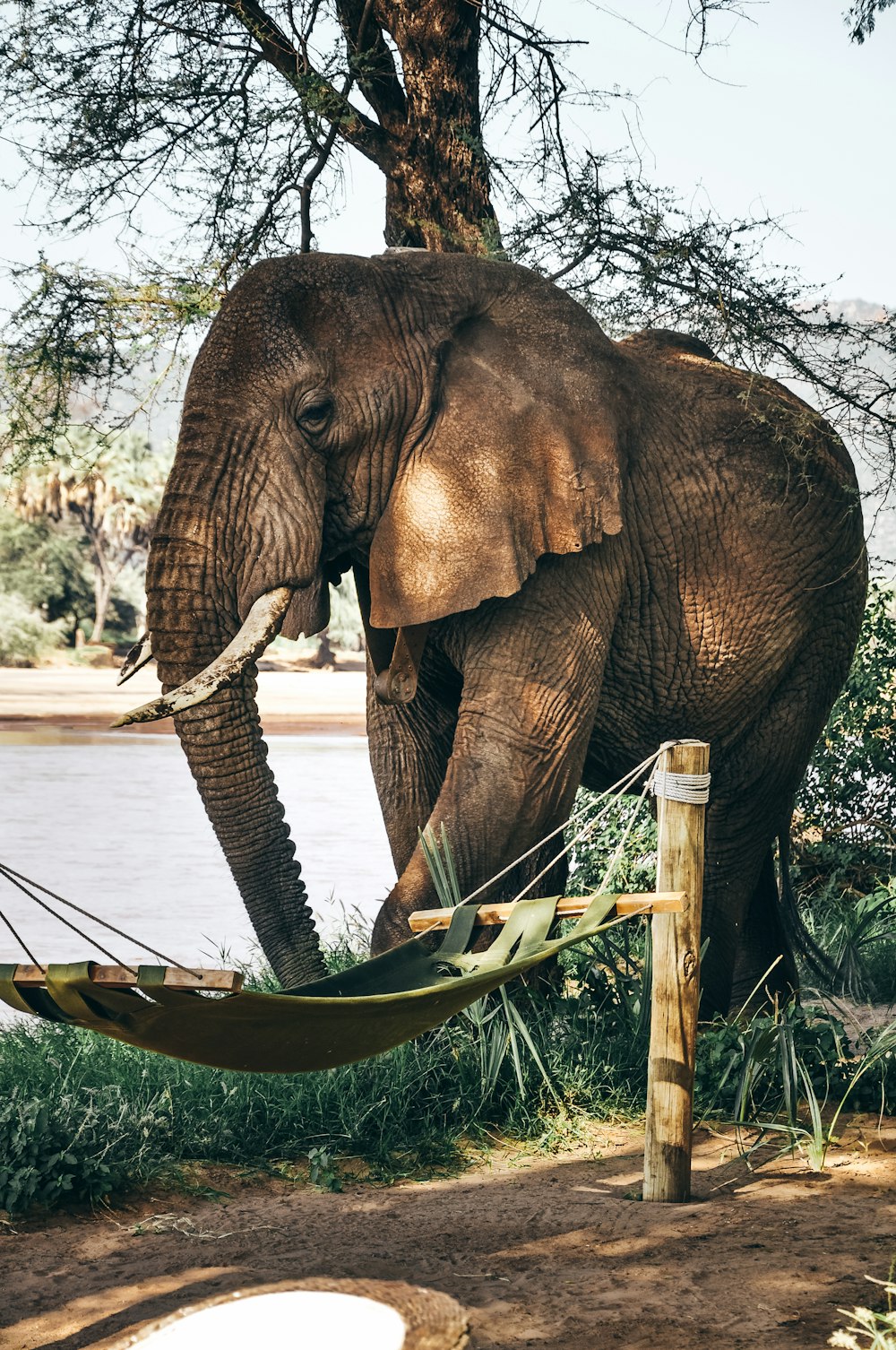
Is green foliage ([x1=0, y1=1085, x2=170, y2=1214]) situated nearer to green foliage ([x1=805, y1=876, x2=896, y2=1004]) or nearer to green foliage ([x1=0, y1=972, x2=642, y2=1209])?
green foliage ([x1=0, y1=972, x2=642, y2=1209])

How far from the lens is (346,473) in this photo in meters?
4.93

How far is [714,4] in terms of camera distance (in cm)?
726

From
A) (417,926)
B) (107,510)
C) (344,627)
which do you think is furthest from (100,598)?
(417,926)

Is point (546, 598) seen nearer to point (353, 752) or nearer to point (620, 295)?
point (620, 295)

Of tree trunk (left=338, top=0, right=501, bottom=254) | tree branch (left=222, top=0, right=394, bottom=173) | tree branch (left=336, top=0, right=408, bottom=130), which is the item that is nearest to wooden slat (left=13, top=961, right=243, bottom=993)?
tree trunk (left=338, top=0, right=501, bottom=254)

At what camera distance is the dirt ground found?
11.3 ft

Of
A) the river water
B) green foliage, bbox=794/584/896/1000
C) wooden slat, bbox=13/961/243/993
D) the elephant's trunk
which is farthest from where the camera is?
the river water

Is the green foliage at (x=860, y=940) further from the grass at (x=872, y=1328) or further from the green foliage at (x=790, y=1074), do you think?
the grass at (x=872, y=1328)

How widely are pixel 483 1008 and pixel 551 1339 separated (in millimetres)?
1855

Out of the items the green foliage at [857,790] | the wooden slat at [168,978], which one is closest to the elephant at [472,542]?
the wooden slat at [168,978]

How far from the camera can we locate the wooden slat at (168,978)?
3127 millimetres

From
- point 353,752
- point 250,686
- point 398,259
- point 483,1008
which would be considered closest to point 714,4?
point 398,259

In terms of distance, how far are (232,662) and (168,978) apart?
1.48 m

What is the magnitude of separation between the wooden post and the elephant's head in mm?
1131
